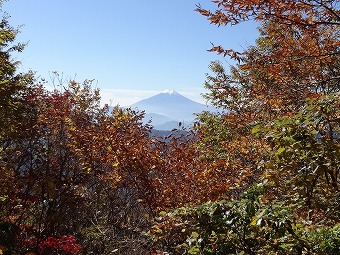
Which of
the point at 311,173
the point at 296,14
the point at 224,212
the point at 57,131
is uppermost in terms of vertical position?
the point at 296,14

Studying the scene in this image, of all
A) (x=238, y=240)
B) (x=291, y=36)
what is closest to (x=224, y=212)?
(x=238, y=240)

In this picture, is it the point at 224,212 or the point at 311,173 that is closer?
the point at 224,212

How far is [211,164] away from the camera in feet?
24.2

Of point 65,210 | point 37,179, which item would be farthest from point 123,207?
point 37,179

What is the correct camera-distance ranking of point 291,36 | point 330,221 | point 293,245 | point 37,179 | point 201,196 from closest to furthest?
1. point 293,245
2. point 330,221
3. point 201,196
4. point 291,36
5. point 37,179

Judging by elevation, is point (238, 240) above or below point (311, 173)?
below

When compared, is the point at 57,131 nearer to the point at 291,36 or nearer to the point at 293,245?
the point at 291,36

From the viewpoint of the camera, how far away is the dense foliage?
3.33 meters

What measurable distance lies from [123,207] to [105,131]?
5.56 metres

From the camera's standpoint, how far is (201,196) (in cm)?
664

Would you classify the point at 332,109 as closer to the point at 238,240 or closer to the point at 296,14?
the point at 238,240

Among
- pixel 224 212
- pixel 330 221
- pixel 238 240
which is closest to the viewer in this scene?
pixel 224 212

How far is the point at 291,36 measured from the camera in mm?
7961

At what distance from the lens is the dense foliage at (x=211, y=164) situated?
333 cm
